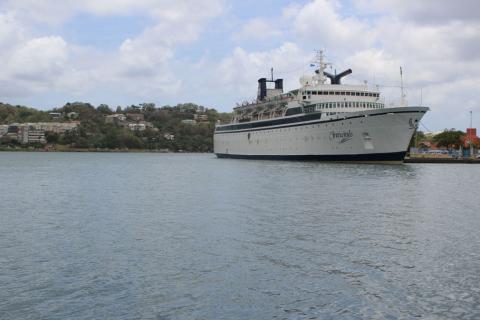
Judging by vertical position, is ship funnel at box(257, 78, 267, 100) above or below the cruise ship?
above

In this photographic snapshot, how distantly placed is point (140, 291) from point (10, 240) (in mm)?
7957

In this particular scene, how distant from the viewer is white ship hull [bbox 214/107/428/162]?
195 ft

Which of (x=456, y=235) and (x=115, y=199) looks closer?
(x=456, y=235)

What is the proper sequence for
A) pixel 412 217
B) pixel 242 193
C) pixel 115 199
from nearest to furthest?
pixel 412 217, pixel 115 199, pixel 242 193

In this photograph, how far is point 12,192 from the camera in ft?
117

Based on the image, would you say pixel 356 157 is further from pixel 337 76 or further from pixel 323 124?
pixel 337 76

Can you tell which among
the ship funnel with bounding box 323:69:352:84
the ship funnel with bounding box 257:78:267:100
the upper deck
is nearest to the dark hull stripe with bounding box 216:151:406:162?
the upper deck

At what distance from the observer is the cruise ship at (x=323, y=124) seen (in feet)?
198

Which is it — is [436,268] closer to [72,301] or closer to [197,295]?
[197,295]

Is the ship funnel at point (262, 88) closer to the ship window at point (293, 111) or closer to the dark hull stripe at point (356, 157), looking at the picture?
the ship window at point (293, 111)

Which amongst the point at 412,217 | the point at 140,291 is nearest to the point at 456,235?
the point at 412,217

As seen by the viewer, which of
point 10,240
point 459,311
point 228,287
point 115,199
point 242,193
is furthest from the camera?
point 242,193

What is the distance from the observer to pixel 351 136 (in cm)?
6328

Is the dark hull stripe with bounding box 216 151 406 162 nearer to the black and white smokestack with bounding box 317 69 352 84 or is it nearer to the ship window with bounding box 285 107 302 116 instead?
the ship window with bounding box 285 107 302 116
